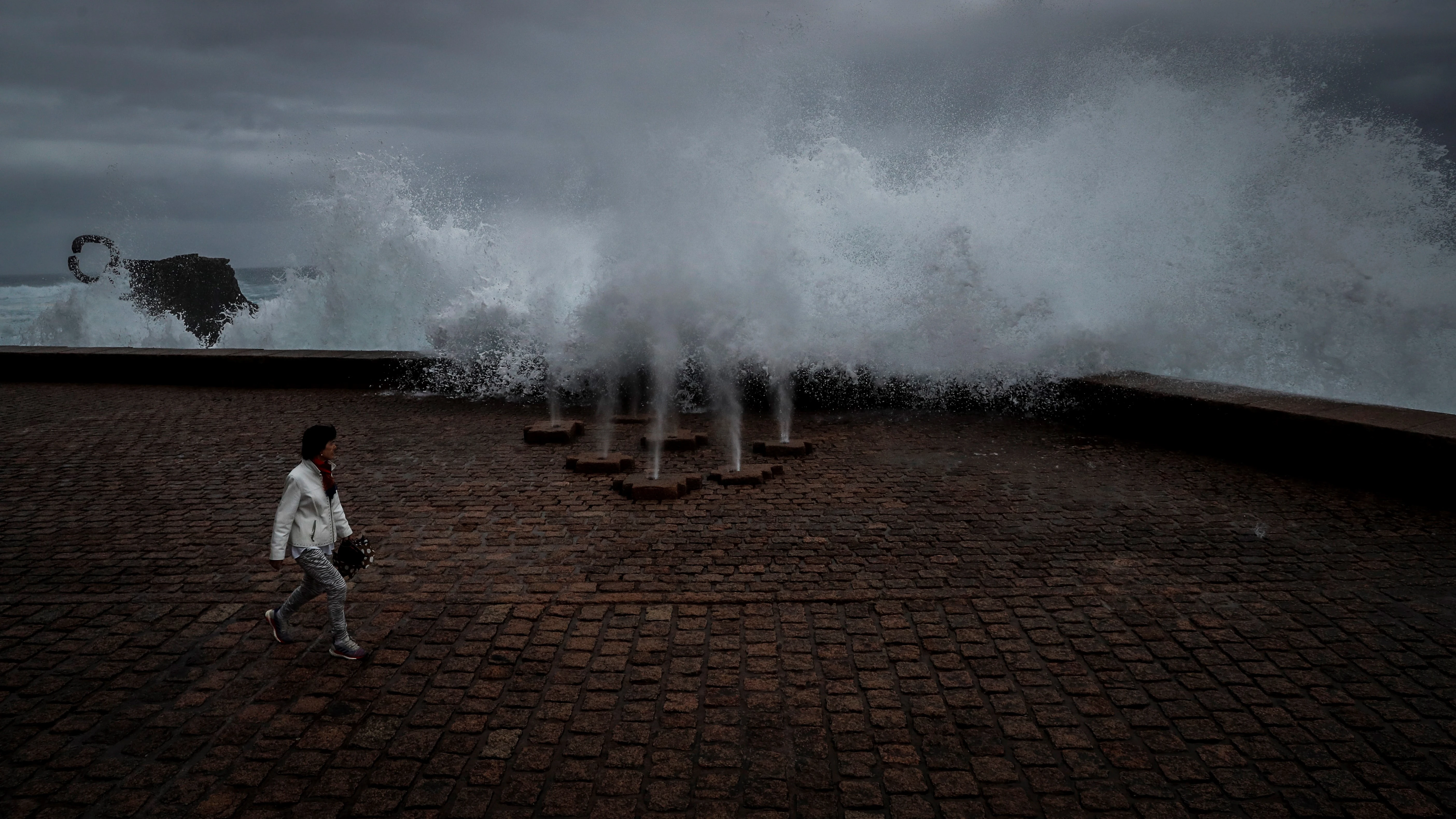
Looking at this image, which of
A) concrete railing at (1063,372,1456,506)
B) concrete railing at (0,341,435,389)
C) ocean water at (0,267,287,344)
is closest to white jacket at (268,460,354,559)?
concrete railing at (1063,372,1456,506)

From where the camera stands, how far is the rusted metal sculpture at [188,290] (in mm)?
22719

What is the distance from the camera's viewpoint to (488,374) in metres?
10.9

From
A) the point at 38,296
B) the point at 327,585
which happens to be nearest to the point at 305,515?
the point at 327,585

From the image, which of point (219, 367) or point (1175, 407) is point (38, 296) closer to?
point (219, 367)

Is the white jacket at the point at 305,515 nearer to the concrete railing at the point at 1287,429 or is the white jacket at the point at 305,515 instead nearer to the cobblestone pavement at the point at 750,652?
the cobblestone pavement at the point at 750,652

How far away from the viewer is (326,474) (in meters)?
3.94

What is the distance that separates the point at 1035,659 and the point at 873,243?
26.9 ft

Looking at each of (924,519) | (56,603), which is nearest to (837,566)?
(924,519)

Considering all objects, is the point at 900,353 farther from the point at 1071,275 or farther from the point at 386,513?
the point at 386,513

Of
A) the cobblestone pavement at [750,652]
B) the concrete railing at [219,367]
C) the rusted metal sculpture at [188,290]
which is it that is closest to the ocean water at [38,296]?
the rusted metal sculpture at [188,290]

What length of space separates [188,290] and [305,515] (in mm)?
27715

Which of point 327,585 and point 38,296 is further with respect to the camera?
point 38,296

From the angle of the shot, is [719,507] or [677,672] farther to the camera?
[719,507]

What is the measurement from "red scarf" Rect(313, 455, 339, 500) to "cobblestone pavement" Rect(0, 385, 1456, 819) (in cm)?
69
